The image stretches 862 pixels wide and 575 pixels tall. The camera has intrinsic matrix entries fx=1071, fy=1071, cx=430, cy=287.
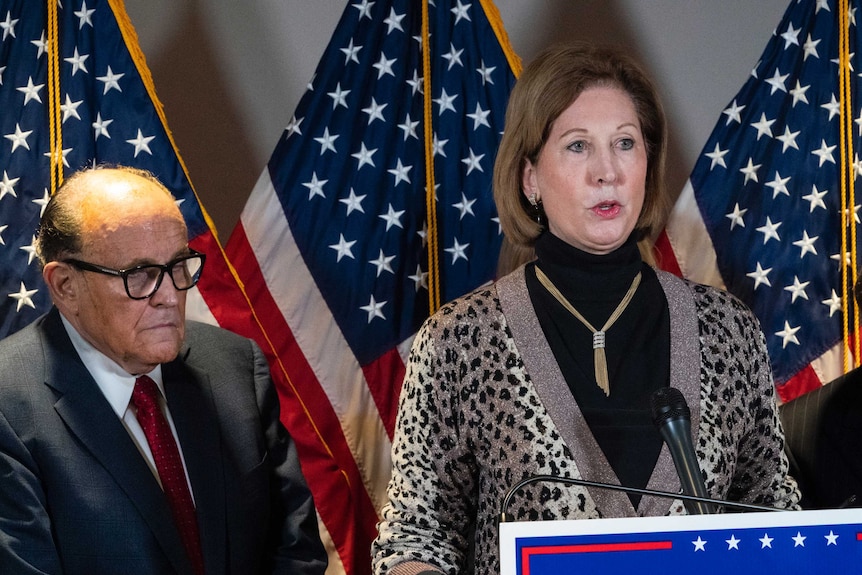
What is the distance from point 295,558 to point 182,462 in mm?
300

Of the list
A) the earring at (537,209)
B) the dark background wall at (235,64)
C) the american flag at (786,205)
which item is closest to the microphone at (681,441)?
the earring at (537,209)

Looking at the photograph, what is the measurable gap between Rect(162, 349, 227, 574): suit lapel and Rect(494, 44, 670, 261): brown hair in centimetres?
68

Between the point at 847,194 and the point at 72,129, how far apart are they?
2.01m

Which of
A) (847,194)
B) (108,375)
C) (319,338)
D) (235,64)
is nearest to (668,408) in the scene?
(108,375)

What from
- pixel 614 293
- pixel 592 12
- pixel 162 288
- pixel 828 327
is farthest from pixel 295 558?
pixel 592 12

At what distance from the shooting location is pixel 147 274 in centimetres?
201

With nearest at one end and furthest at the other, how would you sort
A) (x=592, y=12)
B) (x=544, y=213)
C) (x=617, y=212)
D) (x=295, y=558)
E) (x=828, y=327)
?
1. (x=617, y=212)
2. (x=544, y=213)
3. (x=295, y=558)
4. (x=828, y=327)
5. (x=592, y=12)

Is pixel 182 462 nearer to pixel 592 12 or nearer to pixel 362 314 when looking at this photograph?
pixel 362 314

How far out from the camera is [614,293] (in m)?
1.89

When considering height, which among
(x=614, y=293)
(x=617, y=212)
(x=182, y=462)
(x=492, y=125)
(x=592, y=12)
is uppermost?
(x=592, y=12)

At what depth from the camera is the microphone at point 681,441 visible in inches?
49.8

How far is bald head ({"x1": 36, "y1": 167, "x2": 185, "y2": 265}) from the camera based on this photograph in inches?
78.4

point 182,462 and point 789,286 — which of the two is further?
point 789,286

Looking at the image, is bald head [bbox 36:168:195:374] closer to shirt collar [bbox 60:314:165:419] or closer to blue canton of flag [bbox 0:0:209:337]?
shirt collar [bbox 60:314:165:419]
